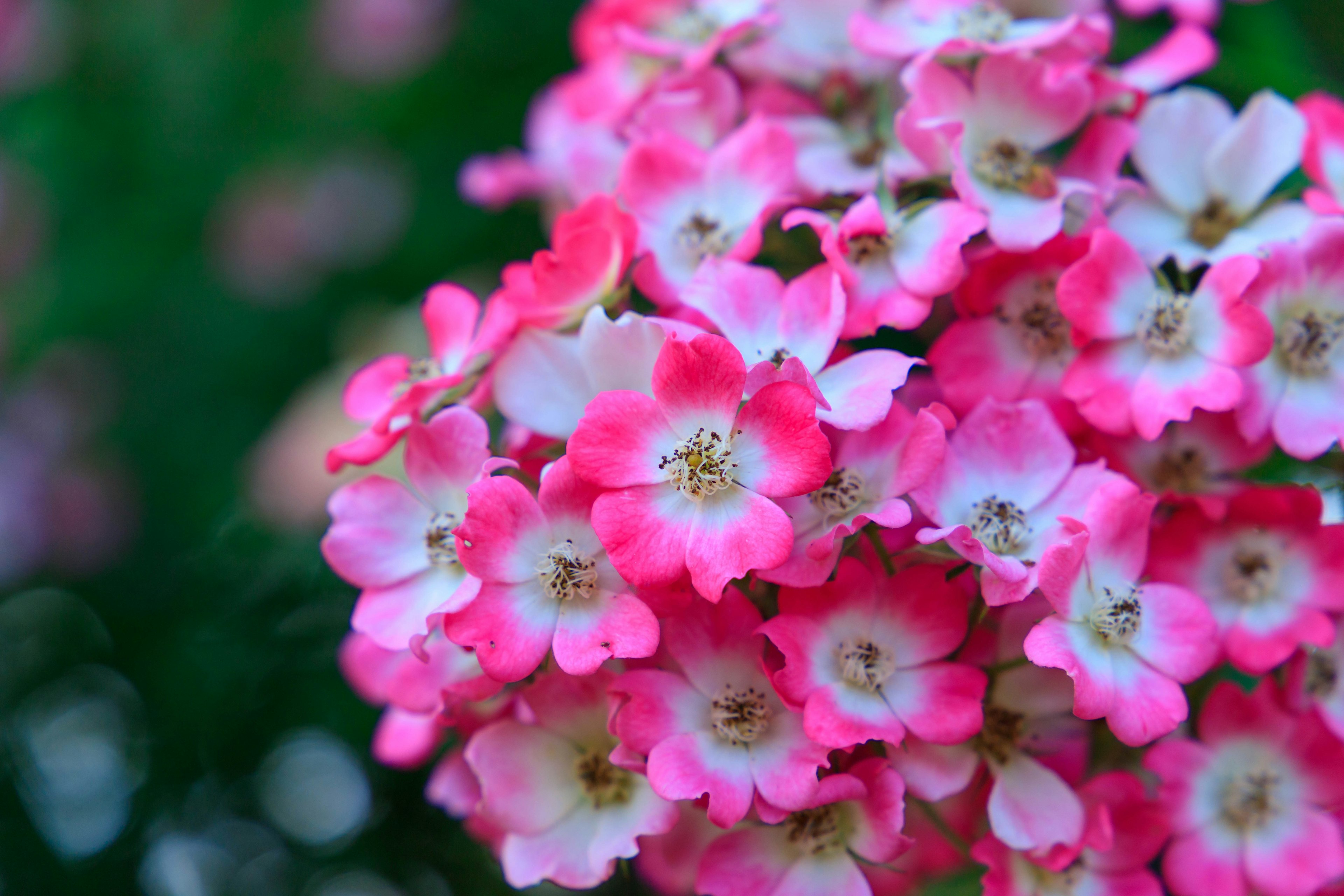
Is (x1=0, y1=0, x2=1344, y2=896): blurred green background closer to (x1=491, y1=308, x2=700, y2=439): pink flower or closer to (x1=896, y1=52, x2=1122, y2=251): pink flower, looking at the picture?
(x1=896, y1=52, x2=1122, y2=251): pink flower

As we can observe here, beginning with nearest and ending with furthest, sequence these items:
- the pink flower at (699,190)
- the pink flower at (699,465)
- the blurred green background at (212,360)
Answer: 1. the pink flower at (699,465)
2. the pink flower at (699,190)
3. the blurred green background at (212,360)

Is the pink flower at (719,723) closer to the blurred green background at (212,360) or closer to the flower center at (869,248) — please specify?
the flower center at (869,248)

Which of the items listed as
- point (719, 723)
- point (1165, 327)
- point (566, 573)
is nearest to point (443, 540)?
point (566, 573)

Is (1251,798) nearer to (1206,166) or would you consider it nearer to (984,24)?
(1206,166)

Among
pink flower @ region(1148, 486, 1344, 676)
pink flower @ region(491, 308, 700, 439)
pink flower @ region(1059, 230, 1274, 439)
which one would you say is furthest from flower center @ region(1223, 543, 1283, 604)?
pink flower @ region(491, 308, 700, 439)

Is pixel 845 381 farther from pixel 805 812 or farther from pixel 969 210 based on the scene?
pixel 805 812

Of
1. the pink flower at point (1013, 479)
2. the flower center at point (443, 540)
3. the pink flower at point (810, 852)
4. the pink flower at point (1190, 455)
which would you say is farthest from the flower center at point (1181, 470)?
the flower center at point (443, 540)

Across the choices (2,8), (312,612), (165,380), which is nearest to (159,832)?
(312,612)

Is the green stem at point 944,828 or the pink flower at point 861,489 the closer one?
the pink flower at point 861,489
